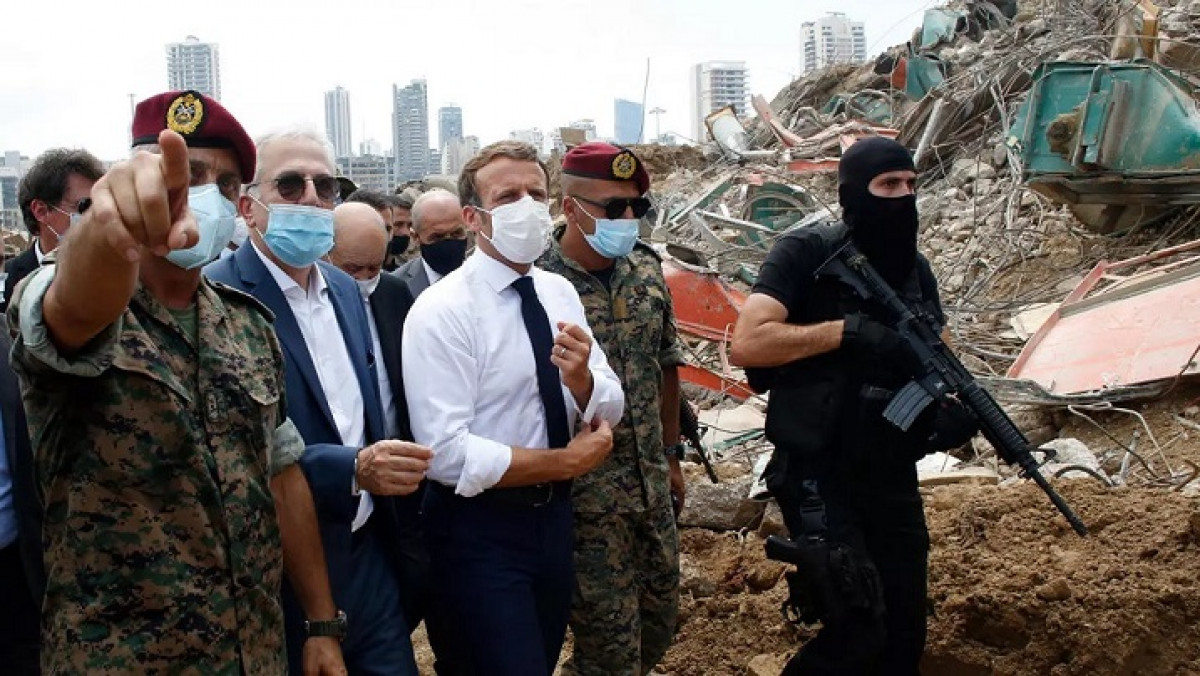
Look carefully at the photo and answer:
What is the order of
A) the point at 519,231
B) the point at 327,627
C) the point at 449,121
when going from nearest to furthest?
the point at 327,627, the point at 519,231, the point at 449,121

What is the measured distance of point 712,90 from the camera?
24.5 metres

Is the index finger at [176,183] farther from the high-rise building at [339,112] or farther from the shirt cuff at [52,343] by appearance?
the high-rise building at [339,112]

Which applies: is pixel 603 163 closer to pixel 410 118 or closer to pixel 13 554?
pixel 13 554

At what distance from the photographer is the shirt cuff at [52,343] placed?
169cm

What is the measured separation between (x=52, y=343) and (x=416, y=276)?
2561 millimetres

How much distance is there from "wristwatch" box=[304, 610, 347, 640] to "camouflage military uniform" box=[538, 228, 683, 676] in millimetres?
926

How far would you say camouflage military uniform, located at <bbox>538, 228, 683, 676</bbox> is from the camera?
10.3 ft

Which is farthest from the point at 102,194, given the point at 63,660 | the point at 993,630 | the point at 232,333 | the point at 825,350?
the point at 993,630

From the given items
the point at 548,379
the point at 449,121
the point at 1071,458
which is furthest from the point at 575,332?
the point at 449,121

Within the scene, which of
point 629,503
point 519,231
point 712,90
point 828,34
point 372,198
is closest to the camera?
point 519,231

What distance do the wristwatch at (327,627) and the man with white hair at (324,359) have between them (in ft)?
0.28

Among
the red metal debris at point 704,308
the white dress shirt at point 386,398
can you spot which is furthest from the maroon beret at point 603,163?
the red metal debris at point 704,308

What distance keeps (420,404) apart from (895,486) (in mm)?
1473

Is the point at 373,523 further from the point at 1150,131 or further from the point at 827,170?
the point at 827,170
